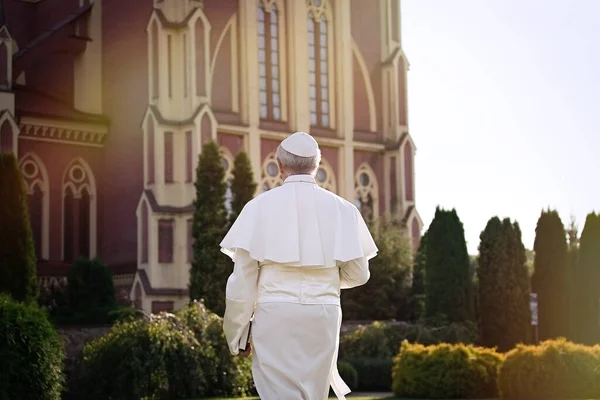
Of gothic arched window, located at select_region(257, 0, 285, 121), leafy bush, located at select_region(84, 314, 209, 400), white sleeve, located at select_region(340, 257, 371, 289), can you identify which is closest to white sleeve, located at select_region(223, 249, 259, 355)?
white sleeve, located at select_region(340, 257, 371, 289)

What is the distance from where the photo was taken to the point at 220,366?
18.3m

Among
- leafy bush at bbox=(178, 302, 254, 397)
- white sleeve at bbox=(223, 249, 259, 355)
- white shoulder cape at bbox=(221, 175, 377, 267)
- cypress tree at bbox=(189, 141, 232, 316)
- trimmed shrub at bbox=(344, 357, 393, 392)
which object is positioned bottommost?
trimmed shrub at bbox=(344, 357, 393, 392)

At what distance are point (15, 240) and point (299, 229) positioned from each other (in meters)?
15.6

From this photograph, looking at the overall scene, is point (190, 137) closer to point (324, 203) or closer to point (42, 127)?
point (42, 127)

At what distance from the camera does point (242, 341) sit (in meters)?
6.76

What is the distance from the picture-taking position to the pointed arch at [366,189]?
42.3m

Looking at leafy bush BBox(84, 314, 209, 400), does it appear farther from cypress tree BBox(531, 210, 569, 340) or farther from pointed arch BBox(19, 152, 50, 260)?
pointed arch BBox(19, 152, 50, 260)

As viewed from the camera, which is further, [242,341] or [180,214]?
[180,214]

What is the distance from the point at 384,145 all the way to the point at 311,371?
1433 inches

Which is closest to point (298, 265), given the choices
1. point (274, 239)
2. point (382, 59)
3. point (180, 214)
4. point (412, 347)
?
point (274, 239)

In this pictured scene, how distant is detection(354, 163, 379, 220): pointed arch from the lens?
42.3 metres

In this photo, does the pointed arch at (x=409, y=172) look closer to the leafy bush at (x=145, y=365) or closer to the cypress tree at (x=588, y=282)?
the cypress tree at (x=588, y=282)

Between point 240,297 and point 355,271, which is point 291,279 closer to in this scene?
point 240,297

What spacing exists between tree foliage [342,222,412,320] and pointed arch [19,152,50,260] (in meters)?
9.37
